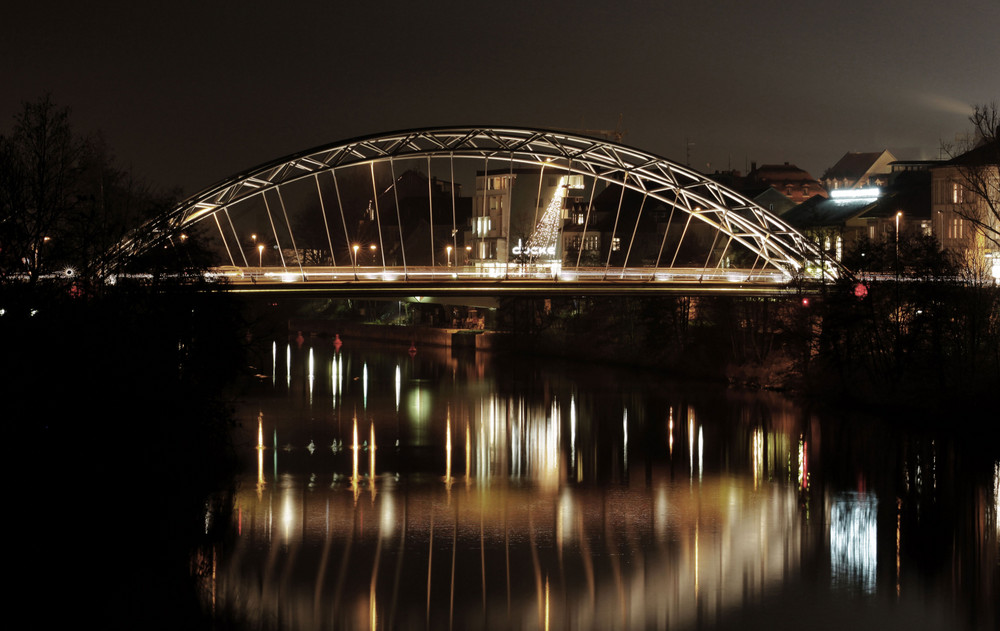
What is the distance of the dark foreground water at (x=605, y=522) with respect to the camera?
18.5 m

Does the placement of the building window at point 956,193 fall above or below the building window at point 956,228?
above

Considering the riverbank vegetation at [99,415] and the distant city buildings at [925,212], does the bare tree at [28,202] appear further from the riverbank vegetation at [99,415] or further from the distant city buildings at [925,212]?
the distant city buildings at [925,212]

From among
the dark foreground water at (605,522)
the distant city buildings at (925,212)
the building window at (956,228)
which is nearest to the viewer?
the dark foreground water at (605,522)

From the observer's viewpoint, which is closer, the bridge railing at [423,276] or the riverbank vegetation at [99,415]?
the riverbank vegetation at [99,415]

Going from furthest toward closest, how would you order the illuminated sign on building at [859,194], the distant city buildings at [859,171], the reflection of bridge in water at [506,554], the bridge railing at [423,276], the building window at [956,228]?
the distant city buildings at [859,171] → the illuminated sign on building at [859,194] → the building window at [956,228] → the bridge railing at [423,276] → the reflection of bridge in water at [506,554]

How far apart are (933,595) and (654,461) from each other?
44.3ft

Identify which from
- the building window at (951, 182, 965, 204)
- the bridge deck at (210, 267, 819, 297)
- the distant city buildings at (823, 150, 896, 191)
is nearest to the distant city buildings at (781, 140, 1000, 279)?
the building window at (951, 182, 965, 204)

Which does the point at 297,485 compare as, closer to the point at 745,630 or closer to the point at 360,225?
the point at 745,630

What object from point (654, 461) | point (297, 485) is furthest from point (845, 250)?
point (297, 485)

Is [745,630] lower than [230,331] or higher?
lower

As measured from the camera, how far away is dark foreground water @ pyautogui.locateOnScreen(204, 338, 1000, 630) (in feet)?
60.7

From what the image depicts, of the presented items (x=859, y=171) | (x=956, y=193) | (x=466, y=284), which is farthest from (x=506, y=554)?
(x=859, y=171)

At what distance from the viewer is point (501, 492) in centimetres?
2786

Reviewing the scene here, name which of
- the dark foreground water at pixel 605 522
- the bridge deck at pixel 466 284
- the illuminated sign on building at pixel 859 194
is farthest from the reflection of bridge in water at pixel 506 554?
the illuminated sign on building at pixel 859 194
